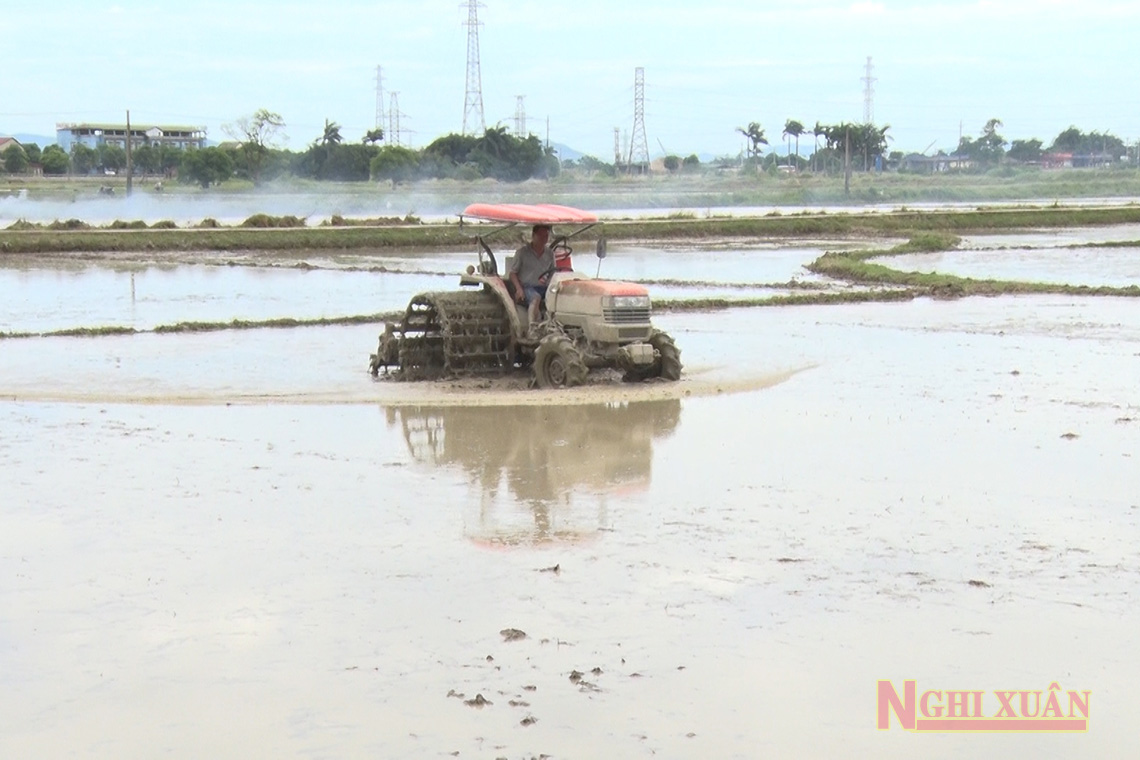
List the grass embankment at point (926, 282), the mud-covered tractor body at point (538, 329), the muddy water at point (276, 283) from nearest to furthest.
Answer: the mud-covered tractor body at point (538, 329), the muddy water at point (276, 283), the grass embankment at point (926, 282)

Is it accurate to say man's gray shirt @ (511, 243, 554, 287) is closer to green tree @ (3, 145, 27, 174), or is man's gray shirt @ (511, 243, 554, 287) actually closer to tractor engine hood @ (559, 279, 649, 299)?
tractor engine hood @ (559, 279, 649, 299)

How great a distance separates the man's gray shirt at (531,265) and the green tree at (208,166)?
3252 inches

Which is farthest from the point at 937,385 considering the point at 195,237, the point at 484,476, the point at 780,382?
the point at 195,237

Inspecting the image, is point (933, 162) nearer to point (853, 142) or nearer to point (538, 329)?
point (853, 142)

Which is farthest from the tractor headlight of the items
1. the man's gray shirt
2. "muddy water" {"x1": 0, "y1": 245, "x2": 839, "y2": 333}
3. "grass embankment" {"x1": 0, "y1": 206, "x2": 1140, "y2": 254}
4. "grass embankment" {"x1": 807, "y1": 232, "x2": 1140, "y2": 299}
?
"grass embankment" {"x1": 0, "y1": 206, "x2": 1140, "y2": 254}

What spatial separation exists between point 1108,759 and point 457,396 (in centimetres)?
1028

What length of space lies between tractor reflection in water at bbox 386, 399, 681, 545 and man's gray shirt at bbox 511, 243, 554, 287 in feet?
7.06

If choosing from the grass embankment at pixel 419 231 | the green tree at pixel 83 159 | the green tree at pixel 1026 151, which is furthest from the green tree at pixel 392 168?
the green tree at pixel 1026 151

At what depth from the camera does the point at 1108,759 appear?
254 inches

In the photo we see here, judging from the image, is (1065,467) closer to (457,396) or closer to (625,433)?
(625,433)

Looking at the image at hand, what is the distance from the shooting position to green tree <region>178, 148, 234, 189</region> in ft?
314

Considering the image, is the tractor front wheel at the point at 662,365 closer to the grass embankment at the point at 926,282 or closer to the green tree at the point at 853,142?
the grass embankment at the point at 926,282

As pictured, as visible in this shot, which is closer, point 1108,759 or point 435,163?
point 1108,759

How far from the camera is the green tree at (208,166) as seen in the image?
95.7m
